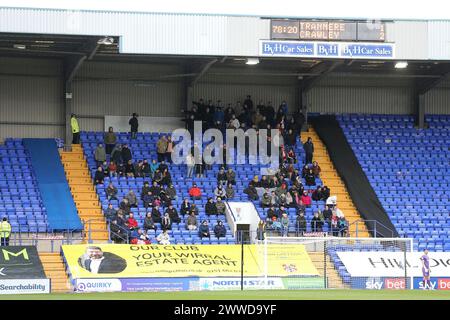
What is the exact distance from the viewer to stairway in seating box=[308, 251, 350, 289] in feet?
105

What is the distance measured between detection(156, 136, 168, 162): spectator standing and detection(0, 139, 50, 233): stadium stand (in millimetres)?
4614

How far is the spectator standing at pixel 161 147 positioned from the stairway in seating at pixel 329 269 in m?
10.2

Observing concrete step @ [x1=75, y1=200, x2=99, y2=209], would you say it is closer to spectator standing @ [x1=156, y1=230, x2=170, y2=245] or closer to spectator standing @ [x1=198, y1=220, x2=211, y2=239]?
spectator standing @ [x1=156, y1=230, x2=170, y2=245]

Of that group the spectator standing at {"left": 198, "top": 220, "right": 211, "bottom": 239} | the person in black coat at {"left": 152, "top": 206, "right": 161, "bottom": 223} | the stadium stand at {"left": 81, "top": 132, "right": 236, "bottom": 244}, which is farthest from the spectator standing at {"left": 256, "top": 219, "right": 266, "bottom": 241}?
the person in black coat at {"left": 152, "top": 206, "right": 161, "bottom": 223}

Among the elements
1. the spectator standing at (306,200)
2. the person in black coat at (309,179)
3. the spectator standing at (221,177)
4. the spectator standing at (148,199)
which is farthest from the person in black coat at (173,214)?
the person in black coat at (309,179)

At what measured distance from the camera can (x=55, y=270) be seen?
111 ft

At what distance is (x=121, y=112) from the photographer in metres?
43.7

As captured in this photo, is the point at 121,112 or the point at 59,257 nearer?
the point at 59,257

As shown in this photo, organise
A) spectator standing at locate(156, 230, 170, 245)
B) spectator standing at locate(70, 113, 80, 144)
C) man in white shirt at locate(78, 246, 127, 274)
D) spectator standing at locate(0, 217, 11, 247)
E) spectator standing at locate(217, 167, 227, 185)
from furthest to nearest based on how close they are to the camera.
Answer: spectator standing at locate(70, 113, 80, 144)
spectator standing at locate(217, 167, 227, 185)
spectator standing at locate(156, 230, 170, 245)
spectator standing at locate(0, 217, 11, 247)
man in white shirt at locate(78, 246, 127, 274)

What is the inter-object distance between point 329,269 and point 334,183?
10668 mm

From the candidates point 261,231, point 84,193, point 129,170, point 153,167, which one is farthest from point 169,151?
point 261,231

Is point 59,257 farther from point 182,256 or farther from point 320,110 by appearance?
point 320,110
